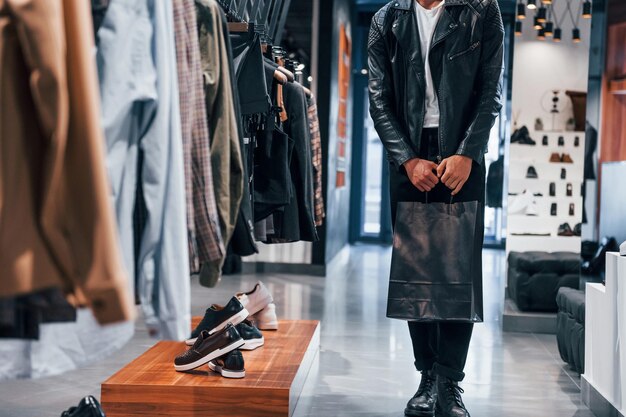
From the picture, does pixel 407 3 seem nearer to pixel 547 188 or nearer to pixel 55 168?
pixel 55 168

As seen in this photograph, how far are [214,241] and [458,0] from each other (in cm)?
149

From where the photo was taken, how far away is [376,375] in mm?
3883

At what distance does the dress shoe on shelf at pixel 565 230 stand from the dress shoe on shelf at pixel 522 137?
570mm

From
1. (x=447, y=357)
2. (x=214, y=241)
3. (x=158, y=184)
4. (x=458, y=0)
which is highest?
(x=458, y=0)

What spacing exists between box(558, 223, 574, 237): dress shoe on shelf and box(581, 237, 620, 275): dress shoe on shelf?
5.29ft

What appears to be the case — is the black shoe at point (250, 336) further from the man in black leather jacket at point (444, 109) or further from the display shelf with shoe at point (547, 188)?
the display shelf with shoe at point (547, 188)

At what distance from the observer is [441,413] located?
296 cm

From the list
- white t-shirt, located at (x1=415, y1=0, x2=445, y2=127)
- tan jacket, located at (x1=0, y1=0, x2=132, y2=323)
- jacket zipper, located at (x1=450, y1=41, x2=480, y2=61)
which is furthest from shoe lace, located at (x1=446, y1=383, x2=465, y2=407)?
tan jacket, located at (x1=0, y1=0, x2=132, y2=323)

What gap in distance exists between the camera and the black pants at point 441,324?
116 inches

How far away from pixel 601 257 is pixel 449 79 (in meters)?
1.26

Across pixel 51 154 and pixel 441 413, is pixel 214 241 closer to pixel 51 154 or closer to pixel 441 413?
pixel 51 154

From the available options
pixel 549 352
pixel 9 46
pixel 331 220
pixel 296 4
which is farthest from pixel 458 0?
pixel 331 220

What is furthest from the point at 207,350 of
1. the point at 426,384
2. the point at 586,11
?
the point at 586,11

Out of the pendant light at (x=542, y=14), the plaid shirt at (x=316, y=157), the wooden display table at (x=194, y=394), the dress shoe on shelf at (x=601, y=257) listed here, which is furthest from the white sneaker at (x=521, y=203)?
the wooden display table at (x=194, y=394)
